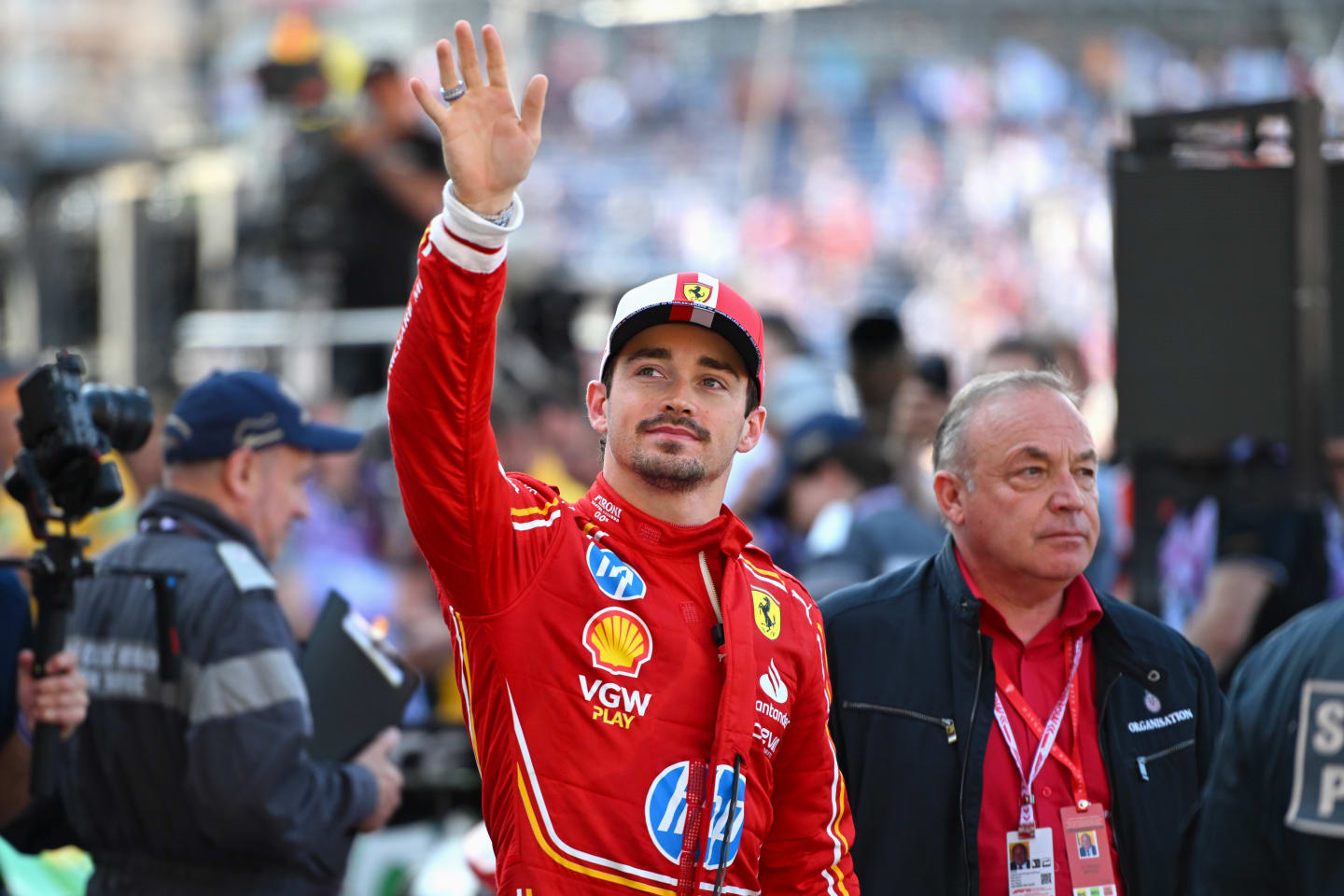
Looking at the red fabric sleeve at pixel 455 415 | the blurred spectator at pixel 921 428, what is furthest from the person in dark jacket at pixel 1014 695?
the blurred spectator at pixel 921 428

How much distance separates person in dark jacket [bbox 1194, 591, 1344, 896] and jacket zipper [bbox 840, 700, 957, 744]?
2.61ft

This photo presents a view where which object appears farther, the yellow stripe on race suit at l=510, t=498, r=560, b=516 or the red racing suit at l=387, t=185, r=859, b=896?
the yellow stripe on race suit at l=510, t=498, r=560, b=516

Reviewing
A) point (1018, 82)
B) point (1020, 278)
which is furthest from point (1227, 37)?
point (1020, 278)

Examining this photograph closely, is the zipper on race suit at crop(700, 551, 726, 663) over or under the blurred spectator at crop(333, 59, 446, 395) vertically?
under

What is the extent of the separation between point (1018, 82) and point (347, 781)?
28.1 meters

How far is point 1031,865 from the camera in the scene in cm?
298

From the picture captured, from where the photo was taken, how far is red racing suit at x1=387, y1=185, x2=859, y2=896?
7.44 feet

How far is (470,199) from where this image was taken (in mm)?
2195

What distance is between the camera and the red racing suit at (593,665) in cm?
227

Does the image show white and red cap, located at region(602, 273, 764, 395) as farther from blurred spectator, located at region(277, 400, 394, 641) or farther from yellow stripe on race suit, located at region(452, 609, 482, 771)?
blurred spectator, located at region(277, 400, 394, 641)

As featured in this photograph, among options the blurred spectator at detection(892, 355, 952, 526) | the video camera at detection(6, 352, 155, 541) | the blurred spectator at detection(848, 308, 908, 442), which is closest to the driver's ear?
the video camera at detection(6, 352, 155, 541)

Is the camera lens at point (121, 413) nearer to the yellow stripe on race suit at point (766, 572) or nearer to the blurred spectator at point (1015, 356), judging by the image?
the yellow stripe on race suit at point (766, 572)

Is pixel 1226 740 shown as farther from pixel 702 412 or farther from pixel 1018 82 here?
pixel 1018 82

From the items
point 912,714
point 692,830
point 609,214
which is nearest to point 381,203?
point 912,714
